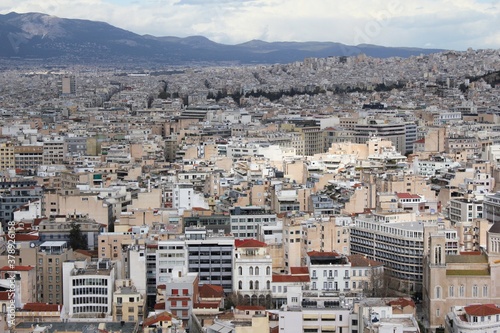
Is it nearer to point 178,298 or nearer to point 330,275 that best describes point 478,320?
point 330,275

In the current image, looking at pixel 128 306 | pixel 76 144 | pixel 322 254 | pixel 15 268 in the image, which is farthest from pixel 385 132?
pixel 128 306

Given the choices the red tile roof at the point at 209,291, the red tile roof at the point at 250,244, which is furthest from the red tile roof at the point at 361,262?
the red tile roof at the point at 209,291

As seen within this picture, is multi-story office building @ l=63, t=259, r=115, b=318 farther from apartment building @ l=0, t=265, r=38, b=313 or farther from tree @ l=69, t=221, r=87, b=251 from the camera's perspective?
tree @ l=69, t=221, r=87, b=251

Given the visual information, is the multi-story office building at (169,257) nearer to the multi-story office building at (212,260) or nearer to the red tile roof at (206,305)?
the multi-story office building at (212,260)

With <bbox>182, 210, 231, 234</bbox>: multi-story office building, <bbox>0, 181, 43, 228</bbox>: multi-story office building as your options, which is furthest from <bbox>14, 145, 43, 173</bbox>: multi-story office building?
<bbox>182, 210, 231, 234</bbox>: multi-story office building

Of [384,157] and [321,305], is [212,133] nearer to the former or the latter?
[384,157]

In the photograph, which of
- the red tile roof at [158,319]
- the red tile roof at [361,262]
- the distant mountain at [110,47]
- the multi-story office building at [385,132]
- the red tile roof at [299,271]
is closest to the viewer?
the red tile roof at [158,319]
